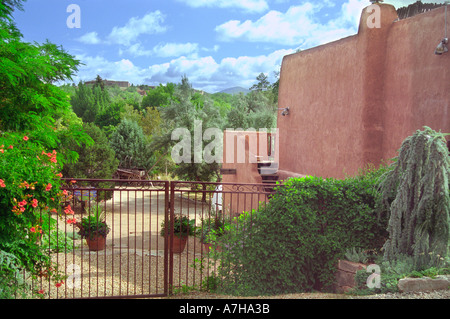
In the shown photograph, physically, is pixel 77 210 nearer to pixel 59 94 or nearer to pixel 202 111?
pixel 202 111

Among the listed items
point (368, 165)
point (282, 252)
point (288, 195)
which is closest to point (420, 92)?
point (368, 165)

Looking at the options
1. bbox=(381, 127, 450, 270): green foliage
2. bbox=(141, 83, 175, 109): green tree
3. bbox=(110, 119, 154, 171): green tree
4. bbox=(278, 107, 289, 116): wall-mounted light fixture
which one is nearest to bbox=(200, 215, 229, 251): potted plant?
bbox=(381, 127, 450, 270): green foliage

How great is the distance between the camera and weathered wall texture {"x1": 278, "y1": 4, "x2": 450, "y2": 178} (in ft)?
23.7

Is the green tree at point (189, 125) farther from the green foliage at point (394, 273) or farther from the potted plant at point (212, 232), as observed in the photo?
the green foliage at point (394, 273)

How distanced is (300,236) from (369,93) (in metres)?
4.24

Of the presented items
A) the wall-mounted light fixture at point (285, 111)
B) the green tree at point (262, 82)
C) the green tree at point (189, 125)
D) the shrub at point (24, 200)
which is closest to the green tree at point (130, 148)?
the green tree at point (189, 125)

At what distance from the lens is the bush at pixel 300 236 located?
5613mm

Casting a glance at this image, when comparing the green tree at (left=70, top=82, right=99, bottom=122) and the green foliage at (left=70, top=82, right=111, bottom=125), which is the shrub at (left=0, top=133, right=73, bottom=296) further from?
the green tree at (left=70, top=82, right=99, bottom=122)

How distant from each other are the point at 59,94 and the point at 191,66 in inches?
634

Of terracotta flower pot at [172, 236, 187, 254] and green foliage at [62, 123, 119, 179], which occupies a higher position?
green foliage at [62, 123, 119, 179]

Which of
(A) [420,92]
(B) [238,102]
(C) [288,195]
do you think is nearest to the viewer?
(C) [288,195]

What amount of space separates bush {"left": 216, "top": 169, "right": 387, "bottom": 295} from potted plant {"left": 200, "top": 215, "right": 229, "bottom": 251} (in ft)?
0.75

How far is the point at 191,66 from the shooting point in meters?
23.2

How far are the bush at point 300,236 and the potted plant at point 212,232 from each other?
9.1 inches
